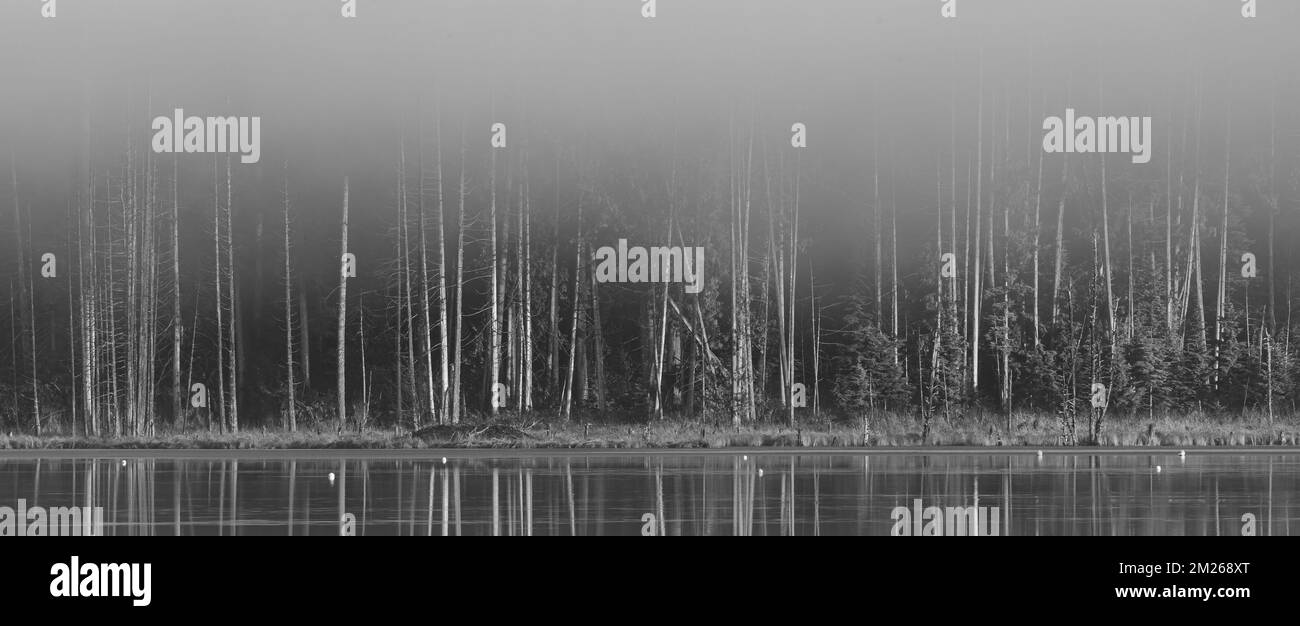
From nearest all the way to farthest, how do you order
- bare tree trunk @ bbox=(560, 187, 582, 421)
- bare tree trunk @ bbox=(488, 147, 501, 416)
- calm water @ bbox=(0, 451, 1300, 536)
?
calm water @ bbox=(0, 451, 1300, 536)
bare tree trunk @ bbox=(488, 147, 501, 416)
bare tree trunk @ bbox=(560, 187, 582, 421)

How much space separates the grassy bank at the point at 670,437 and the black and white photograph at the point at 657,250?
0.77 ft

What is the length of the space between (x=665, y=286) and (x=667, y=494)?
2890 centimetres

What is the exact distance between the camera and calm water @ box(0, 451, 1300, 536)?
17859mm

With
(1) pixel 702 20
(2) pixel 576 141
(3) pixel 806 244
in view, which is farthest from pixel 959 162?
(2) pixel 576 141

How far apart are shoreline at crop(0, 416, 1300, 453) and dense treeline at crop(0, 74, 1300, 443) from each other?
398 cm

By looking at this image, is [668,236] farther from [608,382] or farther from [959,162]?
[959,162]

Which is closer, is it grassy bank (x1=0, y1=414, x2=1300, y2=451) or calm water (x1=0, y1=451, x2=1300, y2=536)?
calm water (x1=0, y1=451, x2=1300, y2=536)

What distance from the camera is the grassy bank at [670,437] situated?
40.8 m
